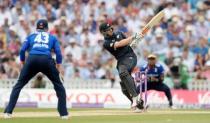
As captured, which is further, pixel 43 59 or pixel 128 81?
pixel 128 81

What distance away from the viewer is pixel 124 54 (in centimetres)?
1505

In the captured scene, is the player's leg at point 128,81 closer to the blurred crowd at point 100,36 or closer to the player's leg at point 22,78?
the player's leg at point 22,78

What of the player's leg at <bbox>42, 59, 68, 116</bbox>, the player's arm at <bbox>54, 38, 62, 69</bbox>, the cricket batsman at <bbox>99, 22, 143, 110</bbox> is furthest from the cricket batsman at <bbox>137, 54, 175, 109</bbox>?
the player's arm at <bbox>54, 38, 62, 69</bbox>

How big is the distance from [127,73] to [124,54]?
51 cm

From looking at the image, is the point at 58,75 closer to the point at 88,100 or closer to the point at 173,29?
the point at 88,100

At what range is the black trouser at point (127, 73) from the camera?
1465 cm

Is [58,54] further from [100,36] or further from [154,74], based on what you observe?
[100,36]

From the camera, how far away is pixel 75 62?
22.2 metres

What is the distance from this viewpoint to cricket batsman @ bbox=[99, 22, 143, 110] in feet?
48.0

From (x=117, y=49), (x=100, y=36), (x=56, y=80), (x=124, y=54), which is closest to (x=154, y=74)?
(x=124, y=54)

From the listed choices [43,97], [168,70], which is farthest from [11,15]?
[168,70]

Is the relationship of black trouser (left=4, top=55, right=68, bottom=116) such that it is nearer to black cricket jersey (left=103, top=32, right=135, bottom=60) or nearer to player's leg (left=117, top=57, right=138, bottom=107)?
player's leg (left=117, top=57, right=138, bottom=107)

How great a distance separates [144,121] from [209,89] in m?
9.27

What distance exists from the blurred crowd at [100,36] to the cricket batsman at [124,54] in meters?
6.34
